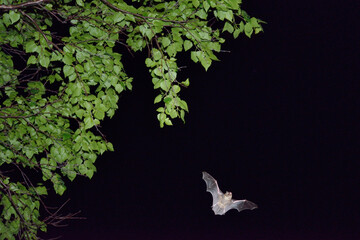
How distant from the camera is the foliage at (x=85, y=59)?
335 cm

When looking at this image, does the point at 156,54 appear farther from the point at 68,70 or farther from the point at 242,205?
the point at 242,205

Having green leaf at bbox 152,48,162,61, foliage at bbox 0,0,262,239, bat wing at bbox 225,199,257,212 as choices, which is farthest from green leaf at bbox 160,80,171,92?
bat wing at bbox 225,199,257,212

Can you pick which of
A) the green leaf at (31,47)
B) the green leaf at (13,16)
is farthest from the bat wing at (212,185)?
the green leaf at (13,16)

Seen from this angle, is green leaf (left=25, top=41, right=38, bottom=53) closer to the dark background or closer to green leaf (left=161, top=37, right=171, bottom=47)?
green leaf (left=161, top=37, right=171, bottom=47)

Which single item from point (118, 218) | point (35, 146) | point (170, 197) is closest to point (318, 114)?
point (170, 197)

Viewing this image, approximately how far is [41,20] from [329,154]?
854 cm

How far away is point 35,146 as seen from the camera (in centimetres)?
425

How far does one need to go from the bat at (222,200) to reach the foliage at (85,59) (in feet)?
16.9

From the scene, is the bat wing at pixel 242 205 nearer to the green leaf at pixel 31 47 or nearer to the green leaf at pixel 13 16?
the green leaf at pixel 31 47

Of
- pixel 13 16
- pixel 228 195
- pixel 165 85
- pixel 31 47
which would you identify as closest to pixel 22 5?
pixel 13 16

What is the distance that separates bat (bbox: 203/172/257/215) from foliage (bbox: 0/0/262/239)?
16.9ft

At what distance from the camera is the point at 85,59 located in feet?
12.1

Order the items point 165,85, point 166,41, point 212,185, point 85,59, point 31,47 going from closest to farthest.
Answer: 1. point 31,47
2. point 165,85
3. point 166,41
4. point 85,59
5. point 212,185

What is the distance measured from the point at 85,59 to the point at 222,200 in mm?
A: 6472
